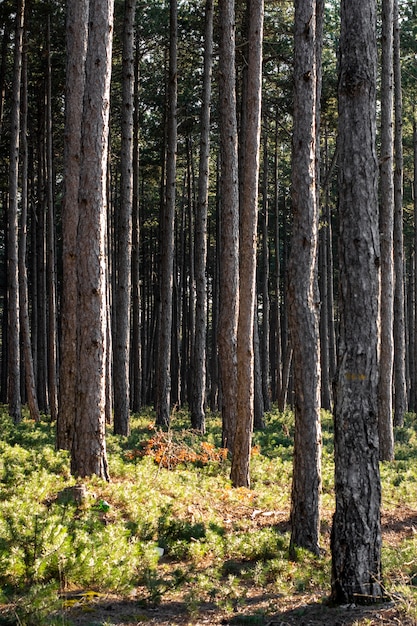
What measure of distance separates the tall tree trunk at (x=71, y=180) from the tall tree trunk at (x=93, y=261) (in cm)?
205

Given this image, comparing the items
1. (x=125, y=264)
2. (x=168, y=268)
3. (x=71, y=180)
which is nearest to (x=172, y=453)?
(x=71, y=180)

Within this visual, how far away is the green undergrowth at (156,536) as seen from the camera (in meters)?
6.21

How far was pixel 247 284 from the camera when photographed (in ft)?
37.7

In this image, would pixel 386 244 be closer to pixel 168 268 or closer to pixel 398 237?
pixel 398 237

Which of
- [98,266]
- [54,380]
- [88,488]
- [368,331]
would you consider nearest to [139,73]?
[54,380]

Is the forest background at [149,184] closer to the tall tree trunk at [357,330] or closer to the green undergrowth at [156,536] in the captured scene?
the green undergrowth at [156,536]

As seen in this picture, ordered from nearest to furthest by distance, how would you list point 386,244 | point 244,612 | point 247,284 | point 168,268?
point 244,612, point 247,284, point 386,244, point 168,268

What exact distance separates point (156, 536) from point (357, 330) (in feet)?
12.0

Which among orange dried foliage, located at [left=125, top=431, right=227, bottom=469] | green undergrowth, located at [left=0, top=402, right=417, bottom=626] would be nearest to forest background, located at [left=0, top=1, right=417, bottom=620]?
orange dried foliage, located at [left=125, top=431, right=227, bottom=469]

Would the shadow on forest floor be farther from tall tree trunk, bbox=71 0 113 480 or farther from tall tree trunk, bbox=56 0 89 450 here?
tall tree trunk, bbox=56 0 89 450

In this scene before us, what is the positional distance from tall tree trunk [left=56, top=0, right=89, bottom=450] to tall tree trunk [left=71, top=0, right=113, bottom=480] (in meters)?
2.05

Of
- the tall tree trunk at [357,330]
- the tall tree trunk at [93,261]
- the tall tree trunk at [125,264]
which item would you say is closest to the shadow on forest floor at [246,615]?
the tall tree trunk at [357,330]

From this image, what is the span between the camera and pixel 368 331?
237 inches

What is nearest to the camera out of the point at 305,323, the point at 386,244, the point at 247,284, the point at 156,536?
the point at 156,536
